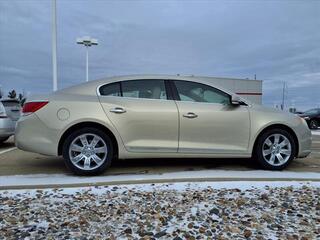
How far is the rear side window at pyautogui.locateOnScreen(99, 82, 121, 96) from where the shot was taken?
529cm

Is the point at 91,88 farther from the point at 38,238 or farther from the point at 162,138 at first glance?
the point at 38,238

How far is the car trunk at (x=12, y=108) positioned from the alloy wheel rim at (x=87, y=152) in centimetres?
447

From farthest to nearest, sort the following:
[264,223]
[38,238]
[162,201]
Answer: [162,201] → [264,223] → [38,238]

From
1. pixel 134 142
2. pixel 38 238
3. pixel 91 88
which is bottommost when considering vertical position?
pixel 38 238

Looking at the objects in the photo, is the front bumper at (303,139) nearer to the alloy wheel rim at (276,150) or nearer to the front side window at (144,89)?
the alloy wheel rim at (276,150)

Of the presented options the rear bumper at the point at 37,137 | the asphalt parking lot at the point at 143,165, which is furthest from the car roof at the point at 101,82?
the asphalt parking lot at the point at 143,165

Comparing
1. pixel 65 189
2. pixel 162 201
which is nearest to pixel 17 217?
pixel 65 189

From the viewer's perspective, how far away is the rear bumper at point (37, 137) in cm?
504

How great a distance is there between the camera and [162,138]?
5.26 meters

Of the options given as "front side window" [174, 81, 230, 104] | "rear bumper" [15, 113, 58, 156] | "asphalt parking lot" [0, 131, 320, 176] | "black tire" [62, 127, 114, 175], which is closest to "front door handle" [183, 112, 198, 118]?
"front side window" [174, 81, 230, 104]

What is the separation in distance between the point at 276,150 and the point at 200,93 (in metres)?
1.47

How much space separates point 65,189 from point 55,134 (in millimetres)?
1052

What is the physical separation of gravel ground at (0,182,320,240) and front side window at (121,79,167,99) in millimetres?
1526

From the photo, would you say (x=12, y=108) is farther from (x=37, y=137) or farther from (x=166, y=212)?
(x=166, y=212)
